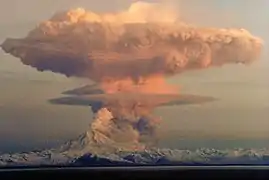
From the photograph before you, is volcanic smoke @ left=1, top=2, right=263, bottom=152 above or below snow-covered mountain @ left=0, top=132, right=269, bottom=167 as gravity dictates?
above

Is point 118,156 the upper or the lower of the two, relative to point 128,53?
lower

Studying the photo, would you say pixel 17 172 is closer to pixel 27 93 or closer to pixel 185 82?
pixel 27 93

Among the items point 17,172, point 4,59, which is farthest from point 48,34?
point 17,172

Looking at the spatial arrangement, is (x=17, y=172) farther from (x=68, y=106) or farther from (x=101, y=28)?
(x=101, y=28)

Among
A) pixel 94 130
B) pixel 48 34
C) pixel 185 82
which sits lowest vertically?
pixel 94 130

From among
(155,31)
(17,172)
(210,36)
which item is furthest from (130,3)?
(17,172)

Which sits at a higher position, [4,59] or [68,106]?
[4,59]

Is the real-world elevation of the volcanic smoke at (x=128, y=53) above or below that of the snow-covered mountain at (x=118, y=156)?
above
